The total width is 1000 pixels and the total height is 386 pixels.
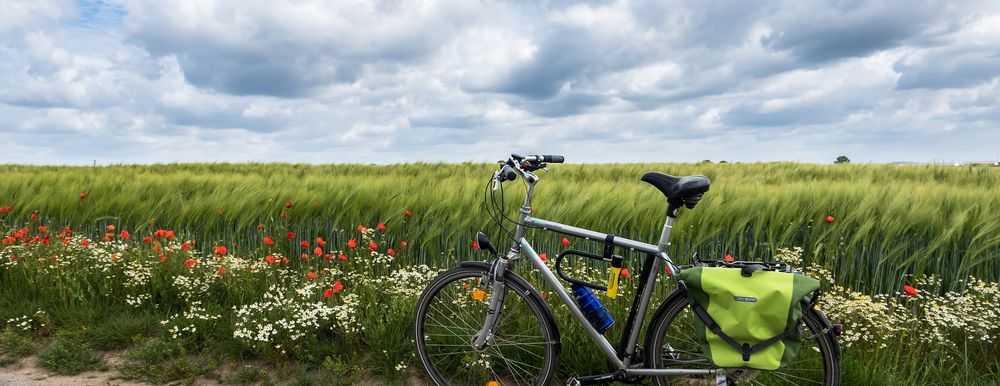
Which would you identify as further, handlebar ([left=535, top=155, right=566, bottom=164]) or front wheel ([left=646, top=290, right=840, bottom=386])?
handlebar ([left=535, top=155, right=566, bottom=164])

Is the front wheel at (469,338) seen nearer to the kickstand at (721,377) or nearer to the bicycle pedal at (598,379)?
the bicycle pedal at (598,379)

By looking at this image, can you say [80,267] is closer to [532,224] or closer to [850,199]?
[532,224]

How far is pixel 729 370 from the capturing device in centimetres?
329

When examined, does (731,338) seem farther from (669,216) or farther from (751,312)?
(669,216)

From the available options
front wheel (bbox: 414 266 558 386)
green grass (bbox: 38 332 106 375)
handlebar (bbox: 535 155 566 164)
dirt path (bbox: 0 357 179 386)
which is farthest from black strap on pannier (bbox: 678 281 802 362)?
green grass (bbox: 38 332 106 375)

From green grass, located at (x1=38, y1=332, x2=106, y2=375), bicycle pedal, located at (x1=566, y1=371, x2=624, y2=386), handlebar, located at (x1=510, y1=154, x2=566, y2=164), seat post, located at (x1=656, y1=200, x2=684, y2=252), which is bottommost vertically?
green grass, located at (x1=38, y1=332, x2=106, y2=375)

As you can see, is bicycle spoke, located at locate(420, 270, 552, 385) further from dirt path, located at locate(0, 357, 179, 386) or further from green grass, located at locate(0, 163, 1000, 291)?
dirt path, located at locate(0, 357, 179, 386)

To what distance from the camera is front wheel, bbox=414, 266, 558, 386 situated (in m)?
3.98

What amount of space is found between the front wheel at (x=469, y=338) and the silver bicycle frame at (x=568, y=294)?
0.32 feet

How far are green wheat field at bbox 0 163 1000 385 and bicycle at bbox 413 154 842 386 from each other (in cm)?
30

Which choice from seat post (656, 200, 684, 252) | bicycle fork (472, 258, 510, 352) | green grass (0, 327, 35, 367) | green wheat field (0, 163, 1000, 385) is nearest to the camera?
seat post (656, 200, 684, 252)

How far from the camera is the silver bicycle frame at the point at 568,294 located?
334 cm

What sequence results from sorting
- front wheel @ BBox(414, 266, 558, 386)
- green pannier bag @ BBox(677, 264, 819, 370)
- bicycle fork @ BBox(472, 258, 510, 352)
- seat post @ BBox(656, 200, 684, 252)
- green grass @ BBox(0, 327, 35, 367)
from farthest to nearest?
green grass @ BBox(0, 327, 35, 367)
front wheel @ BBox(414, 266, 558, 386)
bicycle fork @ BBox(472, 258, 510, 352)
seat post @ BBox(656, 200, 684, 252)
green pannier bag @ BBox(677, 264, 819, 370)

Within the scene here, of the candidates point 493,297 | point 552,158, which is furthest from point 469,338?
point 552,158
